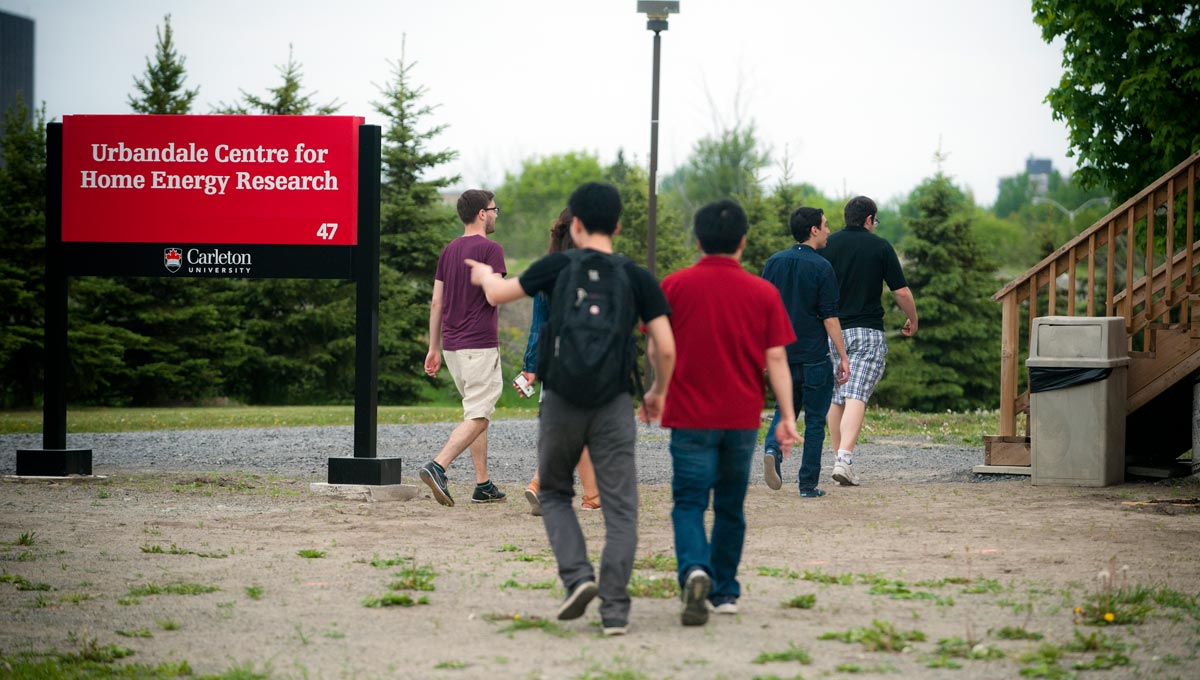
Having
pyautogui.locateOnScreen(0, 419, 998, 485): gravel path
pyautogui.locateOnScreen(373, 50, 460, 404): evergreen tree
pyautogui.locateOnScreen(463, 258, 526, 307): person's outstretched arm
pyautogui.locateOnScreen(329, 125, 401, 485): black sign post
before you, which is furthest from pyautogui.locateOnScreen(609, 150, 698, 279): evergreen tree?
pyautogui.locateOnScreen(463, 258, 526, 307): person's outstretched arm

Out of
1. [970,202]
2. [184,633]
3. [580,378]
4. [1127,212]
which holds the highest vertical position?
[970,202]

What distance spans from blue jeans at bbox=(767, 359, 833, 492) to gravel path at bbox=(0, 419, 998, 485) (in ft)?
4.08

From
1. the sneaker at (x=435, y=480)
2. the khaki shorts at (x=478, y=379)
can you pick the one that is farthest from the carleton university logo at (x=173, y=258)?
the sneaker at (x=435, y=480)

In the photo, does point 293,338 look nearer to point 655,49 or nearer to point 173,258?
point 655,49

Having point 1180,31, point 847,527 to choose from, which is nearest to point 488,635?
point 847,527

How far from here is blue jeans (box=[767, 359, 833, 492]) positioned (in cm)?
934

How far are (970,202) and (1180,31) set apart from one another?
2007cm

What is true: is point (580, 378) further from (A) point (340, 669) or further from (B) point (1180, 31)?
(B) point (1180, 31)

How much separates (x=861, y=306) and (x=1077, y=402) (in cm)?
174

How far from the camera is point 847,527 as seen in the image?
7.93 metres

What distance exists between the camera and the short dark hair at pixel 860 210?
394 inches

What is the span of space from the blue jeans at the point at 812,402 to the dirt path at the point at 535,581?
238mm

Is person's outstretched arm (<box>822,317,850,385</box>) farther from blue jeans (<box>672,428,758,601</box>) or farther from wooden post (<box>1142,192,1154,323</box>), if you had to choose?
blue jeans (<box>672,428,758,601</box>)

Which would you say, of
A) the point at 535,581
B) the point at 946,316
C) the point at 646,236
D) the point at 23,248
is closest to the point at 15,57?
the point at 646,236
